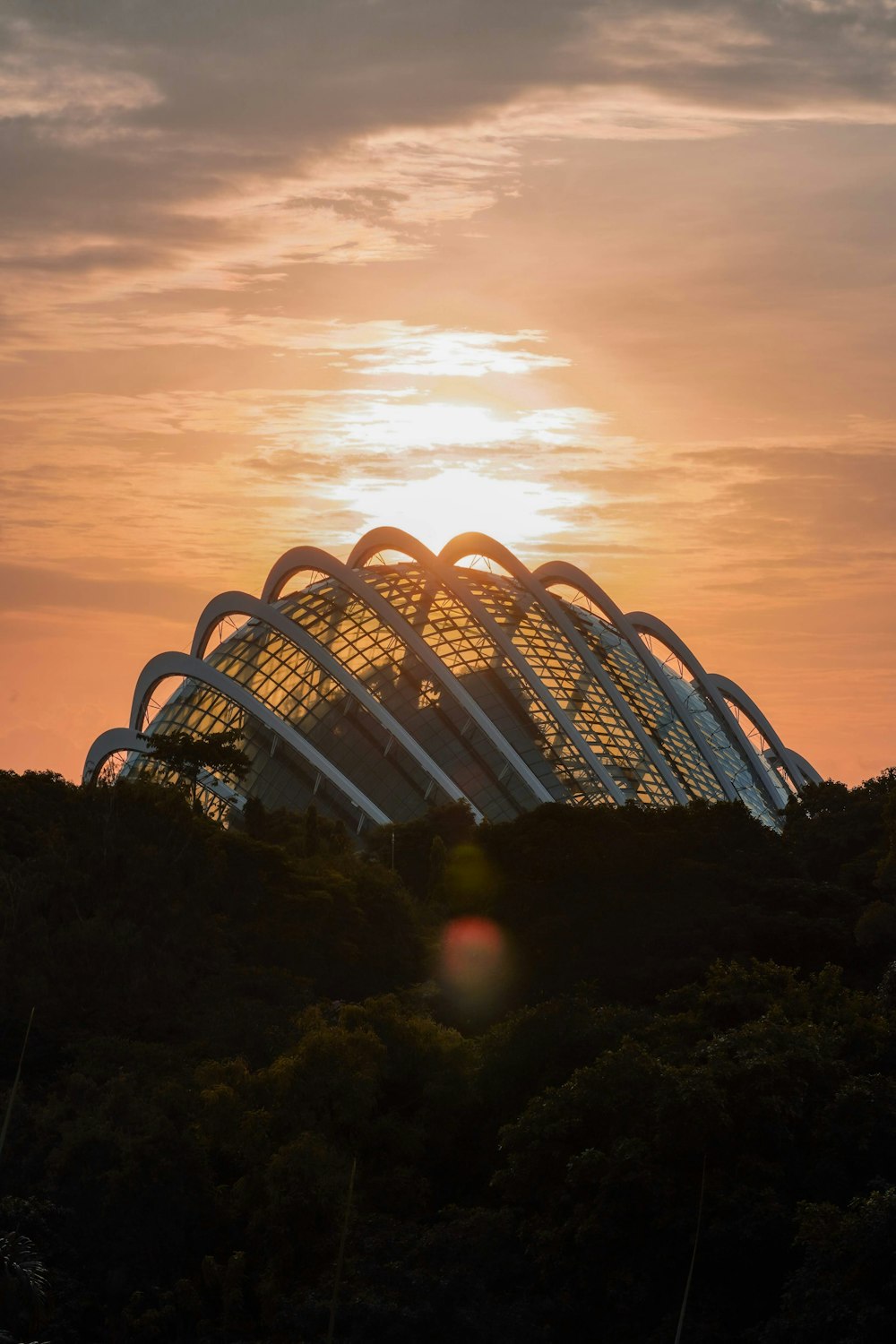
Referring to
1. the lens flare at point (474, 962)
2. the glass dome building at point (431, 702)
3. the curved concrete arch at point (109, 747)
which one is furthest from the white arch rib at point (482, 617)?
the lens flare at point (474, 962)

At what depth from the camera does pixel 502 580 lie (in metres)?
88.2

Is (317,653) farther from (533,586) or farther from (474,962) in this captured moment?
(474,962)

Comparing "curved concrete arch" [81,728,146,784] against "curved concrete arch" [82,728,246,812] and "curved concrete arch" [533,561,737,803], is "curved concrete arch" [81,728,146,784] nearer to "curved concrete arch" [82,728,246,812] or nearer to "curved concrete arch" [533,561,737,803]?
"curved concrete arch" [82,728,246,812]

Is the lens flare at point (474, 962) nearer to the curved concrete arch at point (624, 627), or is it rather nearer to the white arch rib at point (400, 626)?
the white arch rib at point (400, 626)

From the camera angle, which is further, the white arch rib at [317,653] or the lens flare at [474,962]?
the white arch rib at [317,653]

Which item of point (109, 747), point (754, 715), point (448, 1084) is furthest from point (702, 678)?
point (448, 1084)

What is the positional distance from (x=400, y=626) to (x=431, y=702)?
3669 mm

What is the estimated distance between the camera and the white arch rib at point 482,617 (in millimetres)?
75375

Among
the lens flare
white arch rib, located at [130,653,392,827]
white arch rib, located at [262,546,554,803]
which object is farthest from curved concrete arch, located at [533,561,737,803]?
the lens flare

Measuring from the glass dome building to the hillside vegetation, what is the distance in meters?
15.8

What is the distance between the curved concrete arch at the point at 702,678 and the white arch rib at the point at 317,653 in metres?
17.7

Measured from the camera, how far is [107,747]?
7831cm

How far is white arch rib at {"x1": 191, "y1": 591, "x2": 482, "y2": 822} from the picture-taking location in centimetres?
7406

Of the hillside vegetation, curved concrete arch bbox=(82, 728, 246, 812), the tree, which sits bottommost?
the hillside vegetation
